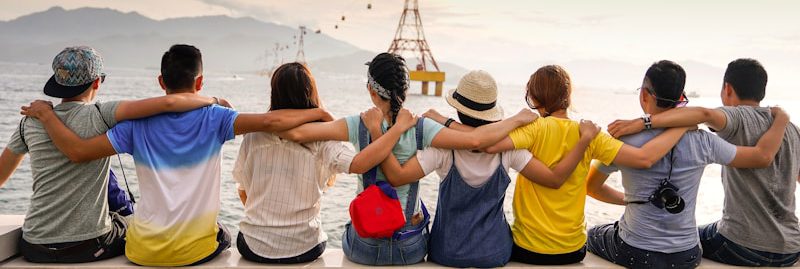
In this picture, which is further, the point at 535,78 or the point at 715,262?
the point at 715,262

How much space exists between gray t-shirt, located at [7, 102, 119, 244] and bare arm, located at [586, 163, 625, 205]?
208 centimetres

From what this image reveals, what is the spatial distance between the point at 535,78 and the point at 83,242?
1963mm

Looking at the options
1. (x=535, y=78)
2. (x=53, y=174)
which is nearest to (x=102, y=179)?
(x=53, y=174)

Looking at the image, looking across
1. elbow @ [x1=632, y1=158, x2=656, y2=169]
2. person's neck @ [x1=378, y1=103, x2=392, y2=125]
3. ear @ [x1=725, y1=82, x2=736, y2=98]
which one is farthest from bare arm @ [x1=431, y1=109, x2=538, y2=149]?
ear @ [x1=725, y1=82, x2=736, y2=98]

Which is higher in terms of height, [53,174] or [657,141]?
[657,141]

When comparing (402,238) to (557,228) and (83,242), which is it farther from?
(83,242)

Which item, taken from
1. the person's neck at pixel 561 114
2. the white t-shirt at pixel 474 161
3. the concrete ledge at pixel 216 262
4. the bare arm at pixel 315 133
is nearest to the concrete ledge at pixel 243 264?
the concrete ledge at pixel 216 262

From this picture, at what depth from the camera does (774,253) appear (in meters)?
2.63

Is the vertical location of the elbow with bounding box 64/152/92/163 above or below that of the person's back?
above

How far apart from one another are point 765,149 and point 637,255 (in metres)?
0.70

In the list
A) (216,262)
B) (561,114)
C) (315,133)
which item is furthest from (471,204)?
(216,262)

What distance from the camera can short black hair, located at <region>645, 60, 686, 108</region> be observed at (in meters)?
2.44

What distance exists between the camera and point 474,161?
241cm

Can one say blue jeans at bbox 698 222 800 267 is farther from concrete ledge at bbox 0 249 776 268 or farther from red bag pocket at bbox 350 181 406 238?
red bag pocket at bbox 350 181 406 238
